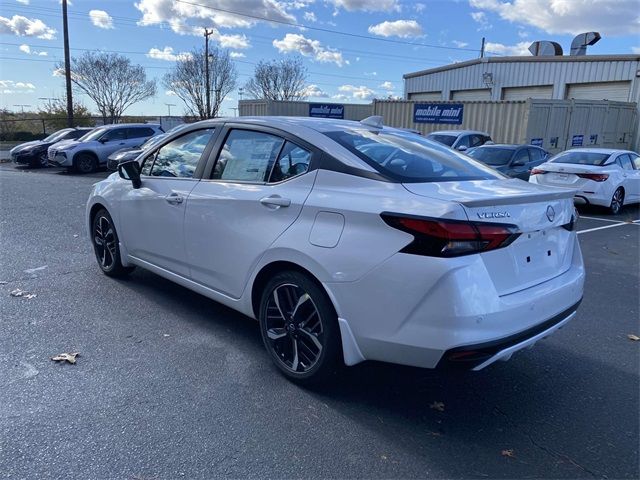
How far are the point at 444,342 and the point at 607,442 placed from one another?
1182 millimetres

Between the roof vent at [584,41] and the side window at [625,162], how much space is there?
61.6ft

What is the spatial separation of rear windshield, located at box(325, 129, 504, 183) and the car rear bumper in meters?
0.67

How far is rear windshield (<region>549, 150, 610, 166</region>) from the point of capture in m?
10.8

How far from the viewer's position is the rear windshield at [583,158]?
10812mm

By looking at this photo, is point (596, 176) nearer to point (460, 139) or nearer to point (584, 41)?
point (460, 139)

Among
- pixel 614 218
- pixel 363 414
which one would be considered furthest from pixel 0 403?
pixel 614 218

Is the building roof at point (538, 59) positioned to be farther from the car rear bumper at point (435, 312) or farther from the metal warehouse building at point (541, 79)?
the car rear bumper at point (435, 312)

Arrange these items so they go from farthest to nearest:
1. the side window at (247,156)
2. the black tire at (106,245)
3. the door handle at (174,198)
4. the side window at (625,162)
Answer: the side window at (625,162) → the black tire at (106,245) → the door handle at (174,198) → the side window at (247,156)

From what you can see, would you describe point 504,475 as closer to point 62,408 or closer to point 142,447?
point 142,447

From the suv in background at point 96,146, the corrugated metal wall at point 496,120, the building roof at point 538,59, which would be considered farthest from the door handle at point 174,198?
the building roof at point 538,59

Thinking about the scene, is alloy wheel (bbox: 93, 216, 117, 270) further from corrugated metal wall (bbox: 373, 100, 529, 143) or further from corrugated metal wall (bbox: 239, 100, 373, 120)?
corrugated metal wall (bbox: 239, 100, 373, 120)

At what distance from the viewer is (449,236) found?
239 cm

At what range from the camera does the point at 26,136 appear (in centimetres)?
3619

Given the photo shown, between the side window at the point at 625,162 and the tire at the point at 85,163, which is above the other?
the side window at the point at 625,162
